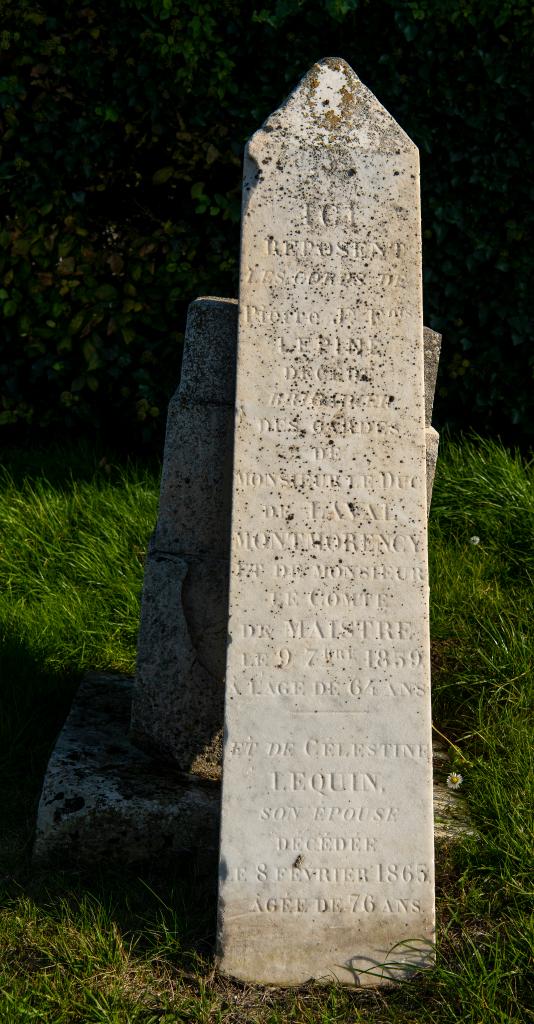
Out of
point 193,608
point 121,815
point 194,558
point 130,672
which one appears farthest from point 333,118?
point 130,672

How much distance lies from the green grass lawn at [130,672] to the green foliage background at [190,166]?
0.48 meters

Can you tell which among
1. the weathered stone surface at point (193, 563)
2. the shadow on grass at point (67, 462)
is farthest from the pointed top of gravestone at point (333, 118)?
the shadow on grass at point (67, 462)

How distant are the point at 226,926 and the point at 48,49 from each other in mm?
3708

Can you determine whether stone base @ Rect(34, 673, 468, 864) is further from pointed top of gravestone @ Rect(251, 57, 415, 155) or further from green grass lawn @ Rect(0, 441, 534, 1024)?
pointed top of gravestone @ Rect(251, 57, 415, 155)

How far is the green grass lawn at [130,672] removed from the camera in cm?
233

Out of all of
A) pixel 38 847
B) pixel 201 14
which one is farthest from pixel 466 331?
pixel 38 847

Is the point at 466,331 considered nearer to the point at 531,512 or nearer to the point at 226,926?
the point at 531,512

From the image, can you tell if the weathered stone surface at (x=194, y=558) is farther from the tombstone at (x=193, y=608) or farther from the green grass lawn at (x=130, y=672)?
the green grass lawn at (x=130, y=672)

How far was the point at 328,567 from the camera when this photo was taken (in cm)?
250

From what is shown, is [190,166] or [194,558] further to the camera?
[190,166]

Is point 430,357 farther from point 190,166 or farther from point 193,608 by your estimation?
point 190,166

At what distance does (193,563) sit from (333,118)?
50.5 inches

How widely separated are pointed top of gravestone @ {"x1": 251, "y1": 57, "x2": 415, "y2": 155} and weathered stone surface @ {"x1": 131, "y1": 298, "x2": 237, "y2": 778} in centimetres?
54

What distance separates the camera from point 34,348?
472 cm
